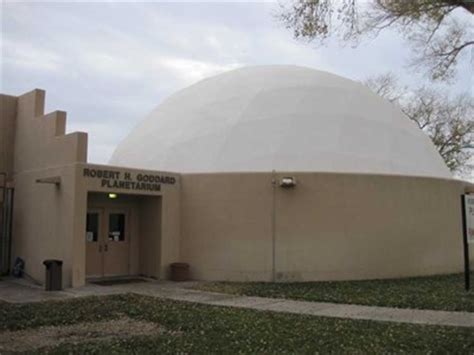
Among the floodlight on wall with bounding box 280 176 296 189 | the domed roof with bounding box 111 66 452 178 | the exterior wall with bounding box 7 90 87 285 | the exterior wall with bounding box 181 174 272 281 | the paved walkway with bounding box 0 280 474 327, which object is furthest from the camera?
the domed roof with bounding box 111 66 452 178

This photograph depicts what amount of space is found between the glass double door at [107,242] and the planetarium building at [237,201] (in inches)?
1.3

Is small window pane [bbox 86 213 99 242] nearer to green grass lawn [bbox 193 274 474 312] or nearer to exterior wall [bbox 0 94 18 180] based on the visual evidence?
green grass lawn [bbox 193 274 474 312]

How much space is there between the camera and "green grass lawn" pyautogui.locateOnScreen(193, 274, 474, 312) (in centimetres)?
1222

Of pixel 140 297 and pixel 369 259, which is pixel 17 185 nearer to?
pixel 140 297

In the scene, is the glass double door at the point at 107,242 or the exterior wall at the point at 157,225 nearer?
the glass double door at the point at 107,242

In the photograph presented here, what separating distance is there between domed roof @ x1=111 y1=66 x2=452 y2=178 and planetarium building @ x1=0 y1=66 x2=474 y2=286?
2.4 inches

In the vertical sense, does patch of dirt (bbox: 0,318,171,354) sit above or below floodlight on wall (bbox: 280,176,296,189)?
below

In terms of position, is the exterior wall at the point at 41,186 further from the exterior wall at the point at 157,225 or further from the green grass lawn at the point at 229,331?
the green grass lawn at the point at 229,331

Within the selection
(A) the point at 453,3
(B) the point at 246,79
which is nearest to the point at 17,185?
(B) the point at 246,79

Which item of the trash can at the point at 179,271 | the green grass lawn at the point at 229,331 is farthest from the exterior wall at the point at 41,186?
the green grass lawn at the point at 229,331

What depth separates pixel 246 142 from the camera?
1895cm

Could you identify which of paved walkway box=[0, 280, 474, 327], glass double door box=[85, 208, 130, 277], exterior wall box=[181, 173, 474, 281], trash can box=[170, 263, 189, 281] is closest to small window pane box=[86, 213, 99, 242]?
glass double door box=[85, 208, 130, 277]

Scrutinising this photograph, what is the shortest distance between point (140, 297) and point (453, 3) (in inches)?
364

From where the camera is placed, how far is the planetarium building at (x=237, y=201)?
16.7 m
